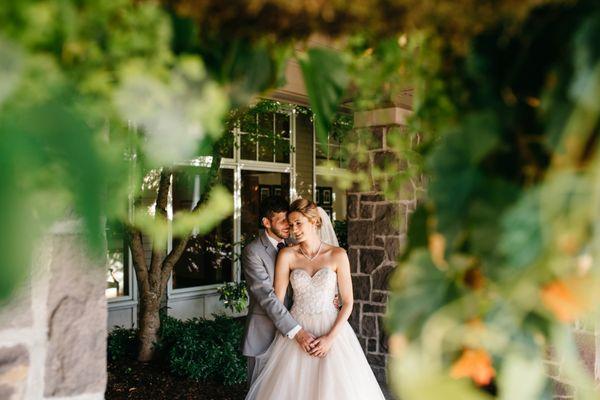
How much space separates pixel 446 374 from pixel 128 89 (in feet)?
1.62

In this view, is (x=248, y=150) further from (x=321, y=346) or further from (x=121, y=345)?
(x=321, y=346)

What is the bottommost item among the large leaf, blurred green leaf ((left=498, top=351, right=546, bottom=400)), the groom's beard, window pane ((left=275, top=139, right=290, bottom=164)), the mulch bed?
the mulch bed

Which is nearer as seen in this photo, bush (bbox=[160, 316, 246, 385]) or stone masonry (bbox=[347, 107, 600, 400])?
stone masonry (bbox=[347, 107, 600, 400])

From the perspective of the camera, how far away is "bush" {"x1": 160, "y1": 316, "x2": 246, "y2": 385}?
6.05 meters

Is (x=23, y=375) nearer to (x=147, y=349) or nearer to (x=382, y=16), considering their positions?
(x=382, y=16)

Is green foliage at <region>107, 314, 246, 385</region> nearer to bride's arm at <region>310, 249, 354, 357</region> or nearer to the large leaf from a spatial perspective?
bride's arm at <region>310, 249, 354, 357</region>

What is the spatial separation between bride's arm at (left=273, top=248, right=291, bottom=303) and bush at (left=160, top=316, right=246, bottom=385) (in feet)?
6.27

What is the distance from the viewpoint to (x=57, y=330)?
1252mm

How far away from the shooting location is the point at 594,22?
0.61m

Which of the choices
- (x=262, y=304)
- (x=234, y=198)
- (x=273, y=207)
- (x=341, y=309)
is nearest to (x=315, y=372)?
(x=341, y=309)

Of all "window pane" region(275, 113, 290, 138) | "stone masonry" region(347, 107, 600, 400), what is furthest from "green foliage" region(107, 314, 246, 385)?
"window pane" region(275, 113, 290, 138)

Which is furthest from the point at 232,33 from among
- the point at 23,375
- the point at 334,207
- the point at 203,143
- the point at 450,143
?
the point at 334,207

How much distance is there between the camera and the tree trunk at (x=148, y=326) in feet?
21.0

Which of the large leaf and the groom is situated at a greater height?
the large leaf
